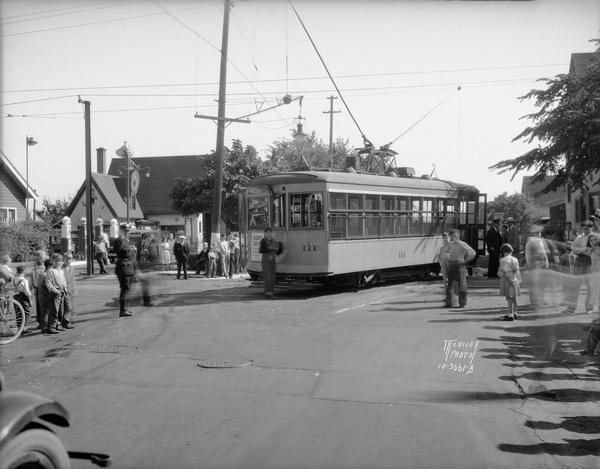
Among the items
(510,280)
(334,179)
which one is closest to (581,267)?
(510,280)

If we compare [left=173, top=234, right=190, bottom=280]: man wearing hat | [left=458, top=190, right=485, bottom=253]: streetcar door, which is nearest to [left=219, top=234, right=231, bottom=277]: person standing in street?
[left=173, top=234, right=190, bottom=280]: man wearing hat

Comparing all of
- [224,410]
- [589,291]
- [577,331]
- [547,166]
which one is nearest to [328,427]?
[224,410]

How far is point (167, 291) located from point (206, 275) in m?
5.21

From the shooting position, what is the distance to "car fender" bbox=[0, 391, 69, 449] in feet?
10.7

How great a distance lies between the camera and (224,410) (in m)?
6.12

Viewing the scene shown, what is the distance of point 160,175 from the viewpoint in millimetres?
57719

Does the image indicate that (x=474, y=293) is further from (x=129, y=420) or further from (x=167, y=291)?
(x=129, y=420)

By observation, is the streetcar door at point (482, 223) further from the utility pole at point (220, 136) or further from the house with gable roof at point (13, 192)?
the house with gable roof at point (13, 192)

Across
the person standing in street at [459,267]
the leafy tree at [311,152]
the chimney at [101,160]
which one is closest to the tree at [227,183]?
the leafy tree at [311,152]

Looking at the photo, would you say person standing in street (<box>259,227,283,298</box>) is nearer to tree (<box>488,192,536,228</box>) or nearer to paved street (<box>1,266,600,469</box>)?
paved street (<box>1,266,600,469</box>)

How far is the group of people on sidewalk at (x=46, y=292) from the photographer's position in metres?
10.9

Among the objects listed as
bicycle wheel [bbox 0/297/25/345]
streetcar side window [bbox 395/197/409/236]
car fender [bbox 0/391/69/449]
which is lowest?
bicycle wheel [bbox 0/297/25/345]

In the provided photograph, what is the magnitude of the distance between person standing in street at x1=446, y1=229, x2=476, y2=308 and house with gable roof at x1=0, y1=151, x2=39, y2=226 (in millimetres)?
22992

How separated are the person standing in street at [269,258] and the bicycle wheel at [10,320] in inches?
258
